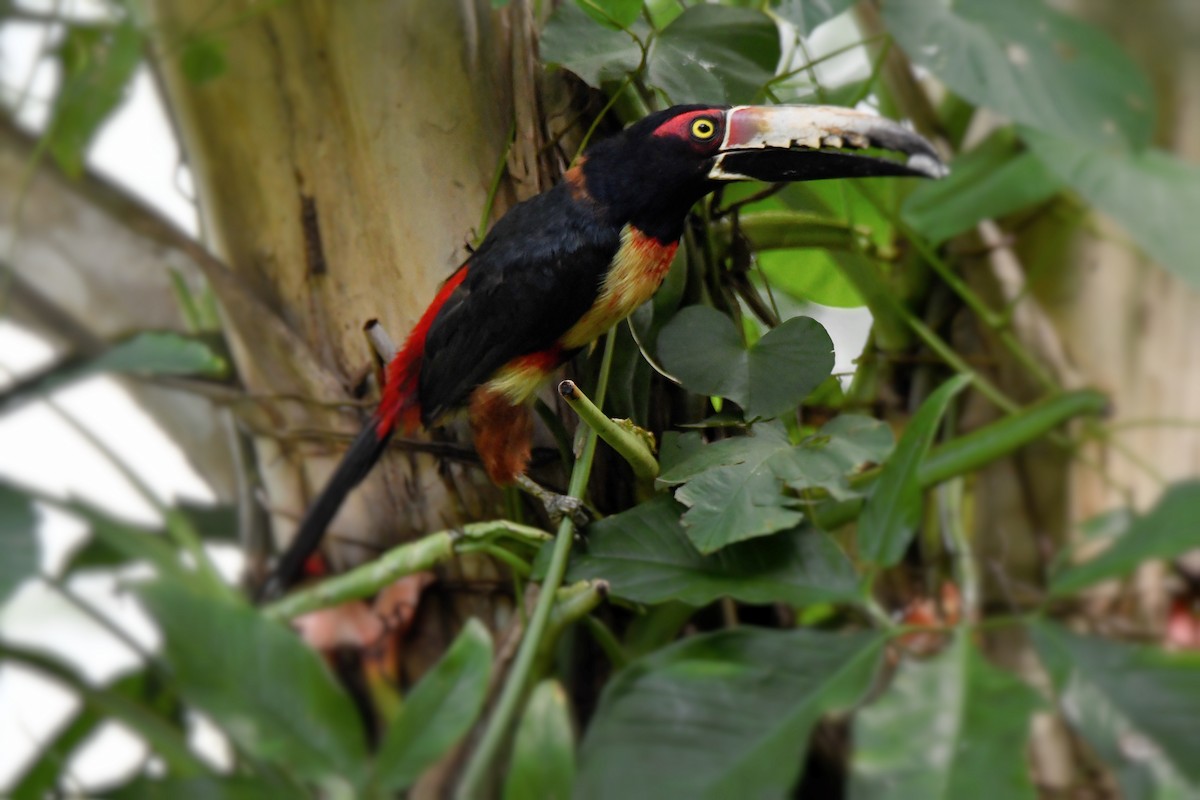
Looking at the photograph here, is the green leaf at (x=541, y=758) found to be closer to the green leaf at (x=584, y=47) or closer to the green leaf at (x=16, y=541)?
the green leaf at (x=16, y=541)

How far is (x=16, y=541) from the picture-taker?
45 centimetres

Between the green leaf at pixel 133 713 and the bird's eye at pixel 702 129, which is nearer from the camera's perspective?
the green leaf at pixel 133 713

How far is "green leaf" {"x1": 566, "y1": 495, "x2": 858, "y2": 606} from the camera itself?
56cm

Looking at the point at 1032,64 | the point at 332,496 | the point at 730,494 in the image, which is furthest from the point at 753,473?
the point at 1032,64

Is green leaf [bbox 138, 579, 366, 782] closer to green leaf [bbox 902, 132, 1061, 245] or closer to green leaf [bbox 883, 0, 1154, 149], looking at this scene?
green leaf [bbox 883, 0, 1154, 149]

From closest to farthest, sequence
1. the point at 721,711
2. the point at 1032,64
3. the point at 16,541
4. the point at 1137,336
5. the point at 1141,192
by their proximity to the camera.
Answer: the point at 16,541, the point at 721,711, the point at 1032,64, the point at 1141,192, the point at 1137,336

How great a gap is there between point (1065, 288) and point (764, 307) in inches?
30.4

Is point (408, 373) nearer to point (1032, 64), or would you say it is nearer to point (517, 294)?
point (517, 294)

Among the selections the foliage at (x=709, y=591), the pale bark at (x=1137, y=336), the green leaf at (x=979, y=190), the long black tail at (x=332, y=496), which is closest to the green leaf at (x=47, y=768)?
the foliage at (x=709, y=591)

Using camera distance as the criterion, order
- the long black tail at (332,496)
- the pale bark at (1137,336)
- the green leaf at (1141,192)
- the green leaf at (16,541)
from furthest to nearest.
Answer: the pale bark at (1137,336) < the green leaf at (1141,192) < the long black tail at (332,496) < the green leaf at (16,541)

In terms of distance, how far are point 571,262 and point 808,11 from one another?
0.70 ft

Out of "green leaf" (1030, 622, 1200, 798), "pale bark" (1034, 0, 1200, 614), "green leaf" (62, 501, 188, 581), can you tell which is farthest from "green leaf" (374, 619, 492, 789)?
"pale bark" (1034, 0, 1200, 614)

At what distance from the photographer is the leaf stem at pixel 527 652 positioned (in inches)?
20.1

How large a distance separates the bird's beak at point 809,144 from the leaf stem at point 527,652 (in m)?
0.15
